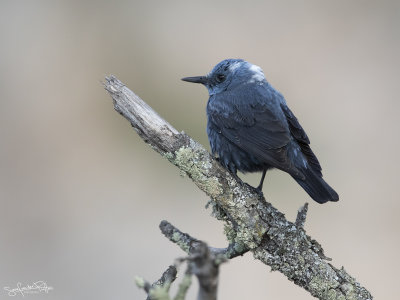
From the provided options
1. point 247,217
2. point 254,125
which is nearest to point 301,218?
point 247,217

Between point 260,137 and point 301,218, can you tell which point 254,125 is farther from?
point 301,218

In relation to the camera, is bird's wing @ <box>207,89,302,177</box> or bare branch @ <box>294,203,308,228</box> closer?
bare branch @ <box>294,203,308,228</box>

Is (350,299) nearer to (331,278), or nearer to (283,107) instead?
(331,278)

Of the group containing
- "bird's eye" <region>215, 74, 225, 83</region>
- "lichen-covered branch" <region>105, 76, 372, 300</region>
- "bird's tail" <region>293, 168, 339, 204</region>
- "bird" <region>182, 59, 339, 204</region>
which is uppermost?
"bird's eye" <region>215, 74, 225, 83</region>

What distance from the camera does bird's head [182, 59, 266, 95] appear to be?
5.71m

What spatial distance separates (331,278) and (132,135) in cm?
588

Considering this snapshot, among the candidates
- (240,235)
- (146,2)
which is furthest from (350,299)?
(146,2)

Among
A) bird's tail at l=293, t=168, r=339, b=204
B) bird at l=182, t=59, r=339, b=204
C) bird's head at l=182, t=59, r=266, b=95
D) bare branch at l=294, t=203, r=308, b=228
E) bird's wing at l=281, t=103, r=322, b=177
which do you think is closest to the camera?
bare branch at l=294, t=203, r=308, b=228

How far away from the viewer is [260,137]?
4.91m

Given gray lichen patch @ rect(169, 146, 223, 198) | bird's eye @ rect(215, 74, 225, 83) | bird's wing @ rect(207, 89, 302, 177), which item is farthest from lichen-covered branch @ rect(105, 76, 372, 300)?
bird's eye @ rect(215, 74, 225, 83)

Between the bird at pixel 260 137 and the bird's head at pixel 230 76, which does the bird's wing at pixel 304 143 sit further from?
the bird's head at pixel 230 76

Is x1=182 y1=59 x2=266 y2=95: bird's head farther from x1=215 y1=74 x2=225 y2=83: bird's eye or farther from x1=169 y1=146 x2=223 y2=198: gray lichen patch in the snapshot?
x1=169 y1=146 x2=223 y2=198: gray lichen patch

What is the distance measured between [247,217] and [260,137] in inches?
40.6

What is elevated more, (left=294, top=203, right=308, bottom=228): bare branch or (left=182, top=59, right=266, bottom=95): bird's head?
(left=182, top=59, right=266, bottom=95): bird's head
